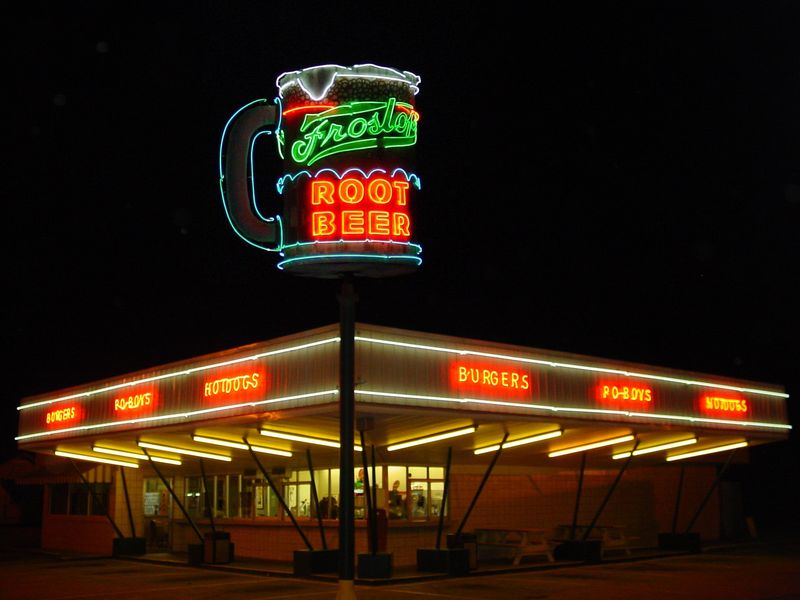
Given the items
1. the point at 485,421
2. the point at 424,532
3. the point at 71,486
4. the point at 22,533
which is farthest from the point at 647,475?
the point at 22,533

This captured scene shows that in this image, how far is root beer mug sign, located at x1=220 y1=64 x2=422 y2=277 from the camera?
17.5m

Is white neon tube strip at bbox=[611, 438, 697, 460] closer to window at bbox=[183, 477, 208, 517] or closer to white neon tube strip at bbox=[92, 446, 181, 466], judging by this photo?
white neon tube strip at bbox=[92, 446, 181, 466]

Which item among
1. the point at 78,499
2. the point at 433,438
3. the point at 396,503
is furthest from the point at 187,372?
the point at 78,499

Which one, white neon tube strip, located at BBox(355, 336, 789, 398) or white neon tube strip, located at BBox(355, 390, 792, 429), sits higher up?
white neon tube strip, located at BBox(355, 336, 789, 398)

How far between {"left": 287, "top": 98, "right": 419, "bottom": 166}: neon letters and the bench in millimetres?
13025

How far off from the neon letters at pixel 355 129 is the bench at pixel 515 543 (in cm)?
1302

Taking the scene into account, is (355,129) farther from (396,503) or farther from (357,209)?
(396,503)

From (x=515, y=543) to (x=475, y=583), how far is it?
638cm

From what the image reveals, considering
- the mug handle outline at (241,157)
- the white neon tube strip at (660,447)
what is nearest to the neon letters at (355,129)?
the mug handle outline at (241,157)

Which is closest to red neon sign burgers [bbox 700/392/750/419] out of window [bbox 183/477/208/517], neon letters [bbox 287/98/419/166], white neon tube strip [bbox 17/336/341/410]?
white neon tube strip [bbox 17/336/341/410]

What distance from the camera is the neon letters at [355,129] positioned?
18.0 metres

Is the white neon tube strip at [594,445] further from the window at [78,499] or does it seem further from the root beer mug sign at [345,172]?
the window at [78,499]

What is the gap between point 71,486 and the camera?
36875 millimetres

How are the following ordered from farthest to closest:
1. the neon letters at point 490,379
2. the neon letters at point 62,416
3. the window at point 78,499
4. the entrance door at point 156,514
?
the window at point 78,499 → the entrance door at point 156,514 → the neon letters at point 62,416 → the neon letters at point 490,379
